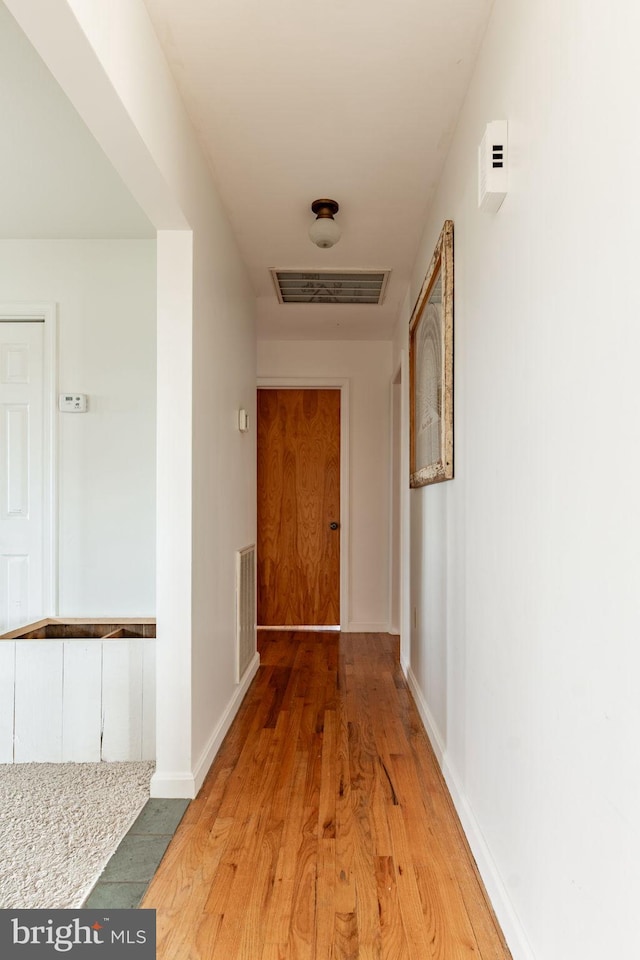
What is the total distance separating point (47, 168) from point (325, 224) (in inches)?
46.0

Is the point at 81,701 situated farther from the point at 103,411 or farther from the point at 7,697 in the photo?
the point at 103,411

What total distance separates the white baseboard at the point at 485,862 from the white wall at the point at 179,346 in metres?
0.89

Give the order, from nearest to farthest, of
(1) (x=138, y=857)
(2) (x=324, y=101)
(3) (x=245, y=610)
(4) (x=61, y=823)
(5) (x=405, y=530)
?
(1) (x=138, y=857)
(4) (x=61, y=823)
(2) (x=324, y=101)
(3) (x=245, y=610)
(5) (x=405, y=530)

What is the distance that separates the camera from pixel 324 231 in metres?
2.84

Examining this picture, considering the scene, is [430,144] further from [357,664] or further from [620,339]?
[357,664]

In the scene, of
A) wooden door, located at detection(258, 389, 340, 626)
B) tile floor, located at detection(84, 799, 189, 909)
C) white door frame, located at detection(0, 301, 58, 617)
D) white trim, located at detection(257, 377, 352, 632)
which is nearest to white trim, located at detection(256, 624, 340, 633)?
wooden door, located at detection(258, 389, 340, 626)

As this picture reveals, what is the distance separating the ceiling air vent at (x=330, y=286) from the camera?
3.79m

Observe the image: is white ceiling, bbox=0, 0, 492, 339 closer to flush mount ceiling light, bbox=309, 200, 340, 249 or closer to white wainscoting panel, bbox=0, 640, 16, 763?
flush mount ceiling light, bbox=309, 200, 340, 249

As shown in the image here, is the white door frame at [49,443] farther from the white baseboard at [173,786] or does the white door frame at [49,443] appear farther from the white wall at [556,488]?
A: the white wall at [556,488]

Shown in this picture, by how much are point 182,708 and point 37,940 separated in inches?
33.7

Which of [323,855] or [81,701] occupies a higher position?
[81,701]

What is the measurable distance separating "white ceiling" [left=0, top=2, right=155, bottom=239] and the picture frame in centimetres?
140

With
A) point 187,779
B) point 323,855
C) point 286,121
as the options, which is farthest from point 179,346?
point 323,855

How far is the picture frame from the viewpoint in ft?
7.47
